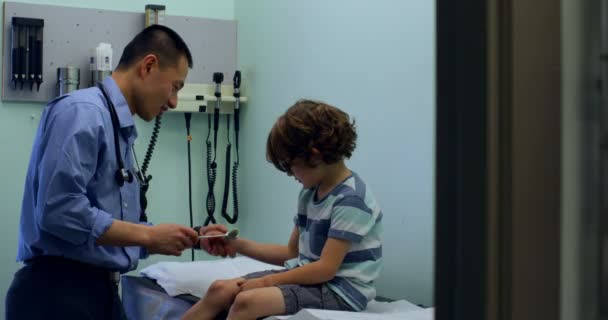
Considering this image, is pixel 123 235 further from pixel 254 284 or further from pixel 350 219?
pixel 350 219

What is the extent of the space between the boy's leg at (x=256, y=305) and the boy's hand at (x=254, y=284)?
0.08 m

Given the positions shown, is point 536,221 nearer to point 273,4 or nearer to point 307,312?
point 307,312

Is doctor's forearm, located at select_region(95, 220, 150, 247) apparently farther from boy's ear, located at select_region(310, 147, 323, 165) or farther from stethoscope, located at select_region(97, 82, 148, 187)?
boy's ear, located at select_region(310, 147, 323, 165)

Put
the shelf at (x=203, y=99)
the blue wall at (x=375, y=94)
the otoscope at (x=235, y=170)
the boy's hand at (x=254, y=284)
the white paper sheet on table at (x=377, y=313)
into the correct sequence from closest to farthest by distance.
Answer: the white paper sheet on table at (x=377, y=313) < the boy's hand at (x=254, y=284) < the blue wall at (x=375, y=94) < the shelf at (x=203, y=99) < the otoscope at (x=235, y=170)

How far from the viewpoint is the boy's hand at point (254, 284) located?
1934mm

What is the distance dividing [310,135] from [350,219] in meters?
0.28

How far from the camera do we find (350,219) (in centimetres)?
188

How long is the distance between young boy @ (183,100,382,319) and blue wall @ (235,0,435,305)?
375 mm

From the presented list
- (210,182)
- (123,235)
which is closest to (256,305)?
(123,235)

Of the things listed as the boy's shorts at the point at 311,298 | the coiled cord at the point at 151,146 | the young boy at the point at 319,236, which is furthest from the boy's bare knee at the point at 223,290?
the coiled cord at the point at 151,146

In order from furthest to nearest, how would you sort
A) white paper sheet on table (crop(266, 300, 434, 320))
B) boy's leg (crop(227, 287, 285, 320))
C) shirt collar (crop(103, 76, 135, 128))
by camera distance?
shirt collar (crop(103, 76, 135, 128)), boy's leg (crop(227, 287, 285, 320)), white paper sheet on table (crop(266, 300, 434, 320))

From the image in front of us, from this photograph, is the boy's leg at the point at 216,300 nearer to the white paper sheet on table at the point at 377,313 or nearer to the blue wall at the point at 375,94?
the white paper sheet on table at the point at 377,313

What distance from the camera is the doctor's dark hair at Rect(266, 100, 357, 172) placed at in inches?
78.6

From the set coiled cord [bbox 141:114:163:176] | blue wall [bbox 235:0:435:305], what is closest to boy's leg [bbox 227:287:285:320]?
blue wall [bbox 235:0:435:305]
